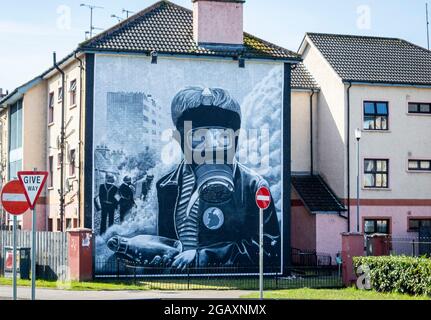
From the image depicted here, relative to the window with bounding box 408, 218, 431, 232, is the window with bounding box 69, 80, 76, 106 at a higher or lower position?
higher

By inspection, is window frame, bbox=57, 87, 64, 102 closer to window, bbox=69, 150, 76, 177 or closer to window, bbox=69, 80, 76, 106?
window, bbox=69, 80, 76, 106

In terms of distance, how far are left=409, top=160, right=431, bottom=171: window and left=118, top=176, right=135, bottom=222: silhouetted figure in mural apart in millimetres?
14468

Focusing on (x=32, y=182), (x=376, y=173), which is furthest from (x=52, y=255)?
(x=32, y=182)

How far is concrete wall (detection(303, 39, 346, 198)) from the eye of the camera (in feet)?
122

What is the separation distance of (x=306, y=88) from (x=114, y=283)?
50.7 feet

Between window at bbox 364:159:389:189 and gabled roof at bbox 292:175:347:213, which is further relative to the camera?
window at bbox 364:159:389:189

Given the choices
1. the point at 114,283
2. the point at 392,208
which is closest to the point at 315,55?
the point at 392,208

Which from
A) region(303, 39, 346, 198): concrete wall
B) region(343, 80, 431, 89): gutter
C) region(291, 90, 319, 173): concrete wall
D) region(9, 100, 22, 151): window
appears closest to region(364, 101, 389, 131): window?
region(343, 80, 431, 89): gutter

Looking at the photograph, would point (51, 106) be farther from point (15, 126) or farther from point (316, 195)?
point (316, 195)

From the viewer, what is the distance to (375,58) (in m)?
39.2

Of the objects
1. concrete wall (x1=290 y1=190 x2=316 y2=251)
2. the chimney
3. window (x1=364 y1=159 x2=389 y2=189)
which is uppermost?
the chimney

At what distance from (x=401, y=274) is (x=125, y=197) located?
474 inches

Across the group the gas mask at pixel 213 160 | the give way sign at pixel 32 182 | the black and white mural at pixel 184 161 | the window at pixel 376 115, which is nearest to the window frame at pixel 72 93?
the black and white mural at pixel 184 161
